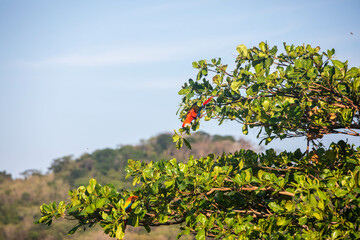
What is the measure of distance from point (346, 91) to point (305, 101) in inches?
16.5

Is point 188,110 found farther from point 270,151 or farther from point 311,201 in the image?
point 311,201

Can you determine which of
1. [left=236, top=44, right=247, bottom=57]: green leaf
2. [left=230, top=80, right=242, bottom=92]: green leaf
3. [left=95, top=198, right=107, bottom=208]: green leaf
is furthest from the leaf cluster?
[left=236, top=44, right=247, bottom=57]: green leaf

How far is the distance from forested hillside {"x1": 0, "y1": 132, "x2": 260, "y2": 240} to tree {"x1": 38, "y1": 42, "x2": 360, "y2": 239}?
56.1 ft

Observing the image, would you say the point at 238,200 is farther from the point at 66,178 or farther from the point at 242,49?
the point at 66,178

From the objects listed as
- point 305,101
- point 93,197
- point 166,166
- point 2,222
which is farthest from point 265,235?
point 2,222

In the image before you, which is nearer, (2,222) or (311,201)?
(311,201)

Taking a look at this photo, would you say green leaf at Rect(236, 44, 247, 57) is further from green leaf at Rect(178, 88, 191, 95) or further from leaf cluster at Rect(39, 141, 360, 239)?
leaf cluster at Rect(39, 141, 360, 239)

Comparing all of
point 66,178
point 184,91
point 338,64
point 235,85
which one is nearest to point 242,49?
point 235,85

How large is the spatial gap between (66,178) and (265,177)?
34.6 metres

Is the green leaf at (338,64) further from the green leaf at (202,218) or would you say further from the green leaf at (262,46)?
the green leaf at (202,218)

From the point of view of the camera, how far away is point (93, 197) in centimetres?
445

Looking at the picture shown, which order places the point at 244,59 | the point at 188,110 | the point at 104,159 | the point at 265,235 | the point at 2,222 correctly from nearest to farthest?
1. the point at 265,235
2. the point at 244,59
3. the point at 188,110
4. the point at 2,222
5. the point at 104,159

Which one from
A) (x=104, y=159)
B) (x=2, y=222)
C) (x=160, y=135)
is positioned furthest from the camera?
(x=160, y=135)

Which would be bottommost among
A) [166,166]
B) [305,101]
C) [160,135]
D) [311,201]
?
[160,135]
